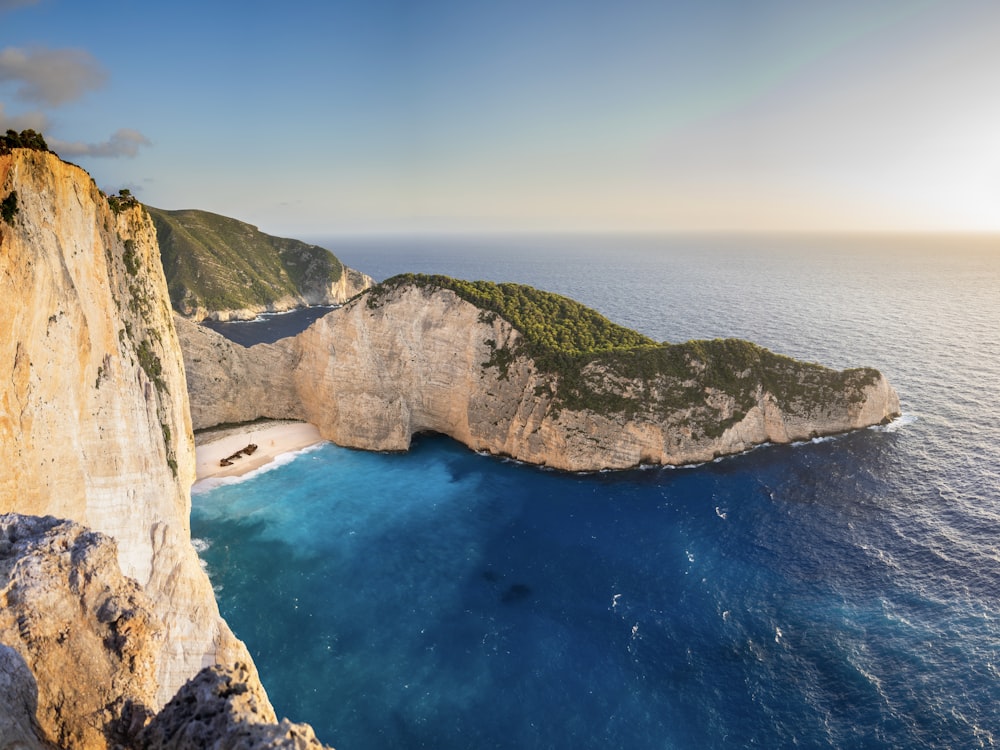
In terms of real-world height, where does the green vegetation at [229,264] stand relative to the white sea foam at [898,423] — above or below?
above

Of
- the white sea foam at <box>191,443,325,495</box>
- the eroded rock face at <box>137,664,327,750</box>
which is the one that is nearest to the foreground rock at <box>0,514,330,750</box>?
the eroded rock face at <box>137,664,327,750</box>

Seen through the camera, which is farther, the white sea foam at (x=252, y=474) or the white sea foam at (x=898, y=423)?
the white sea foam at (x=898, y=423)

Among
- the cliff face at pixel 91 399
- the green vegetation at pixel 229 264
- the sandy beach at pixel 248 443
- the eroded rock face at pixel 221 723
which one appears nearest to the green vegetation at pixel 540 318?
the sandy beach at pixel 248 443

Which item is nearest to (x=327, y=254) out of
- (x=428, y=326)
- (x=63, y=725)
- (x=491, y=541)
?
(x=428, y=326)

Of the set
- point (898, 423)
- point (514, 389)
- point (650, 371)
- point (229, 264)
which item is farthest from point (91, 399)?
point (229, 264)

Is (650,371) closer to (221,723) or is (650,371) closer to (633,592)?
(633,592)

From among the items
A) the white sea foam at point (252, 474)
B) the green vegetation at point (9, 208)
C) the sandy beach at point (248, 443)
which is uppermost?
the green vegetation at point (9, 208)

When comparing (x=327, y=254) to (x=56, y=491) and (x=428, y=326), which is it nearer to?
(x=428, y=326)

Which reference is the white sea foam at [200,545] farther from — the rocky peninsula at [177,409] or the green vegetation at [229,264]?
the green vegetation at [229,264]
